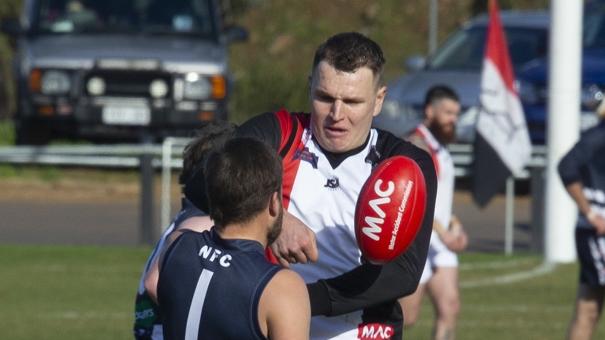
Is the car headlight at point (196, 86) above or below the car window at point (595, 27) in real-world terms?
below

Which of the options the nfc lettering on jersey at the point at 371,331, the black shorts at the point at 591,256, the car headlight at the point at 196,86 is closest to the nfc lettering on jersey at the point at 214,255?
the nfc lettering on jersey at the point at 371,331

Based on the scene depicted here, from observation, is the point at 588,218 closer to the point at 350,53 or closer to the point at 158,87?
the point at 350,53

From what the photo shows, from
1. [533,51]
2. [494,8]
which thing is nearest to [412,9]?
[533,51]

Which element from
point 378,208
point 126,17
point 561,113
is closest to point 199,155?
point 378,208

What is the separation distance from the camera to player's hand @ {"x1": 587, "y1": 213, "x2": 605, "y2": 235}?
9.56m

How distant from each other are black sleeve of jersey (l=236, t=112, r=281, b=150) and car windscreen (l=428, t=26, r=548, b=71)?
1463 cm

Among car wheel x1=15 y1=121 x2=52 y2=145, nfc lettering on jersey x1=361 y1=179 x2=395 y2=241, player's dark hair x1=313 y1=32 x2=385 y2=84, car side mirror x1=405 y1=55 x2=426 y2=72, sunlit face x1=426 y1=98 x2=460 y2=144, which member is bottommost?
car wheel x1=15 y1=121 x2=52 y2=145

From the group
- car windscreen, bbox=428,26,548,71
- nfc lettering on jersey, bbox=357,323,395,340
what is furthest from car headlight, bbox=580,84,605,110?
A: nfc lettering on jersey, bbox=357,323,395,340

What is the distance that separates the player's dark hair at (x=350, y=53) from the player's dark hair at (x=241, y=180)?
0.67 meters

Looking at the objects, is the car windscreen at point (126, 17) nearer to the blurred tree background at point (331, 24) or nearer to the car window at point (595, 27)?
the car window at point (595, 27)

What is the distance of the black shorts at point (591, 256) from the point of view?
9.41 meters

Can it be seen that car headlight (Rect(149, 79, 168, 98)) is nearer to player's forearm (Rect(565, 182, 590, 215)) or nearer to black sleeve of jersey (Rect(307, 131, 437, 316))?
player's forearm (Rect(565, 182, 590, 215))

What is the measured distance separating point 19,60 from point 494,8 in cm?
681

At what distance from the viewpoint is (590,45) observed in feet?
64.1
